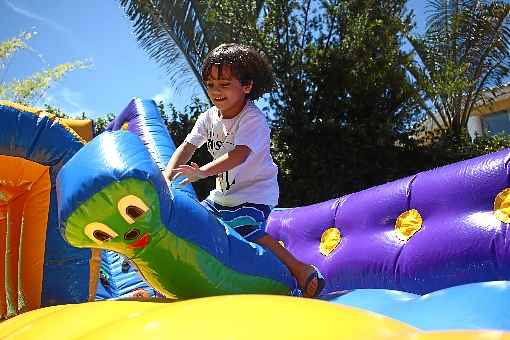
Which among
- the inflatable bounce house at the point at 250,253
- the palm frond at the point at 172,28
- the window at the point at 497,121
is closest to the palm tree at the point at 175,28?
the palm frond at the point at 172,28

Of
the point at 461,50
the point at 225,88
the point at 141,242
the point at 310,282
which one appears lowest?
the point at 310,282

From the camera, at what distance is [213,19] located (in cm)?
655

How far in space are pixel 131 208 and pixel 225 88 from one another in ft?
2.29

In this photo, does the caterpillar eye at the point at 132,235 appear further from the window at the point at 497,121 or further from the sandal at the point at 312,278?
the window at the point at 497,121

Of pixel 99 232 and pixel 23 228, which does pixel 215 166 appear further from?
pixel 23 228

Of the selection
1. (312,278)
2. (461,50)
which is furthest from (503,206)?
(461,50)

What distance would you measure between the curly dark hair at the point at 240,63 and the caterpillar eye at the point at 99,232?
0.73 metres

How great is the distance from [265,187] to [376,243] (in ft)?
1.37

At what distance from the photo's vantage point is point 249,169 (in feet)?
6.11

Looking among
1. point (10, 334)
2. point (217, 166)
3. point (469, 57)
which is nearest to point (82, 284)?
point (217, 166)

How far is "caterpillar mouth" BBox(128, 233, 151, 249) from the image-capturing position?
1.33 meters

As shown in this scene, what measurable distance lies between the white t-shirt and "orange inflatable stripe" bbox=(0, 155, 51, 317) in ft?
2.11

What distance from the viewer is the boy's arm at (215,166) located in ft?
5.25

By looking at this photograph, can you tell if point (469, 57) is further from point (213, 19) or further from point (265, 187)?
point (265, 187)
